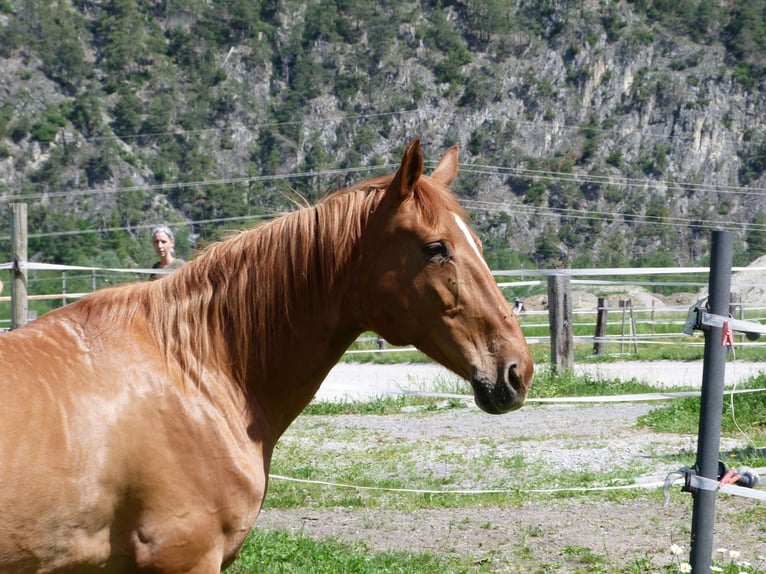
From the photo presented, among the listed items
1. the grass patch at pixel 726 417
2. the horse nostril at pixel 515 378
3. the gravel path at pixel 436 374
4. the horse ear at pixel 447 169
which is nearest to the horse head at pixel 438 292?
the horse nostril at pixel 515 378

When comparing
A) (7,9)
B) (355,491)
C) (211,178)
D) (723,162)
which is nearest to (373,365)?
(355,491)

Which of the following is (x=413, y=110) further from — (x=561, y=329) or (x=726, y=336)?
(x=726, y=336)

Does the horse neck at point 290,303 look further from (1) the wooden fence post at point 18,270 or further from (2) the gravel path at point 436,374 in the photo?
(2) the gravel path at point 436,374

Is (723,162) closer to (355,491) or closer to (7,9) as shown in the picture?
(7,9)

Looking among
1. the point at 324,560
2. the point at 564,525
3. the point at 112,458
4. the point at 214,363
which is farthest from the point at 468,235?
the point at 564,525

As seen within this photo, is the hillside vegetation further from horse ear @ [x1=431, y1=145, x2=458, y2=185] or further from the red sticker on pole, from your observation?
horse ear @ [x1=431, y1=145, x2=458, y2=185]

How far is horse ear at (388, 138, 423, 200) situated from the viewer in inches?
106

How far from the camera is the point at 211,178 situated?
206 feet

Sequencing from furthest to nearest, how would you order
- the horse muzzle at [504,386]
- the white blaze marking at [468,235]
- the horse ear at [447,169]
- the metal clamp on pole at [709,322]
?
the metal clamp on pole at [709,322] → the horse ear at [447,169] → the white blaze marking at [468,235] → the horse muzzle at [504,386]

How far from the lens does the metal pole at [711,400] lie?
3301mm

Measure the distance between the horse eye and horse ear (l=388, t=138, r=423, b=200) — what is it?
19 centimetres

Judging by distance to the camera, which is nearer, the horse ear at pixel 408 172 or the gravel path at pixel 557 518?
the horse ear at pixel 408 172

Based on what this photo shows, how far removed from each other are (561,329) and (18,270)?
6264 millimetres

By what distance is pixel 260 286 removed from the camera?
2885 millimetres
